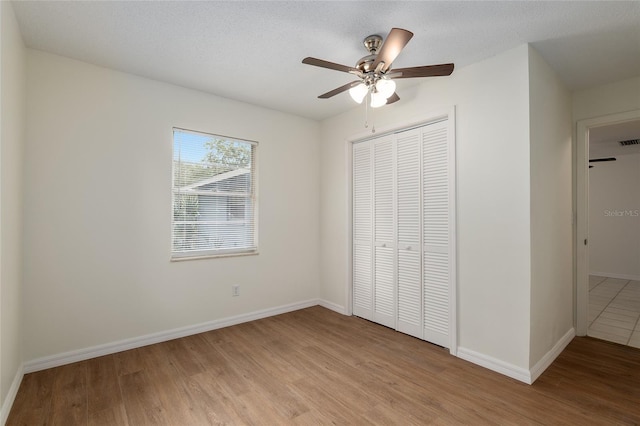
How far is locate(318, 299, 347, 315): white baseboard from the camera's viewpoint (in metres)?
3.94

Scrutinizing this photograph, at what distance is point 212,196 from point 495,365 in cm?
321

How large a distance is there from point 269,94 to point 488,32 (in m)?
2.17

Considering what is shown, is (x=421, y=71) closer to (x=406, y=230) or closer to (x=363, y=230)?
(x=406, y=230)

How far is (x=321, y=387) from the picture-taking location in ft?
7.42

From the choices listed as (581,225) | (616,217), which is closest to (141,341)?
(581,225)

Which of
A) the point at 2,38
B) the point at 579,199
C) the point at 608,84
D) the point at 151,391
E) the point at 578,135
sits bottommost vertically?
the point at 151,391

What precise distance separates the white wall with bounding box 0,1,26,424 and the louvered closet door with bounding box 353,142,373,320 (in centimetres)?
313

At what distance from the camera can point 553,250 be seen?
273cm

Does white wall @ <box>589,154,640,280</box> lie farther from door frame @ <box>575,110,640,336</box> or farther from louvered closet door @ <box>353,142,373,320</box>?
louvered closet door @ <box>353,142,373,320</box>

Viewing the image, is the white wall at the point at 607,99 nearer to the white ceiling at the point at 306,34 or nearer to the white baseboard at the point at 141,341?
the white ceiling at the point at 306,34

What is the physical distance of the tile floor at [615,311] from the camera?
10.6 ft

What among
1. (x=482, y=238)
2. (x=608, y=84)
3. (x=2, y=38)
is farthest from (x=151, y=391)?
(x=608, y=84)

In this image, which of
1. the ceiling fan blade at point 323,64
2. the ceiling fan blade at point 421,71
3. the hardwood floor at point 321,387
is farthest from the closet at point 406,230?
the ceiling fan blade at point 323,64

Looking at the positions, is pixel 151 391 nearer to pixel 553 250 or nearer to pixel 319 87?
pixel 319 87
